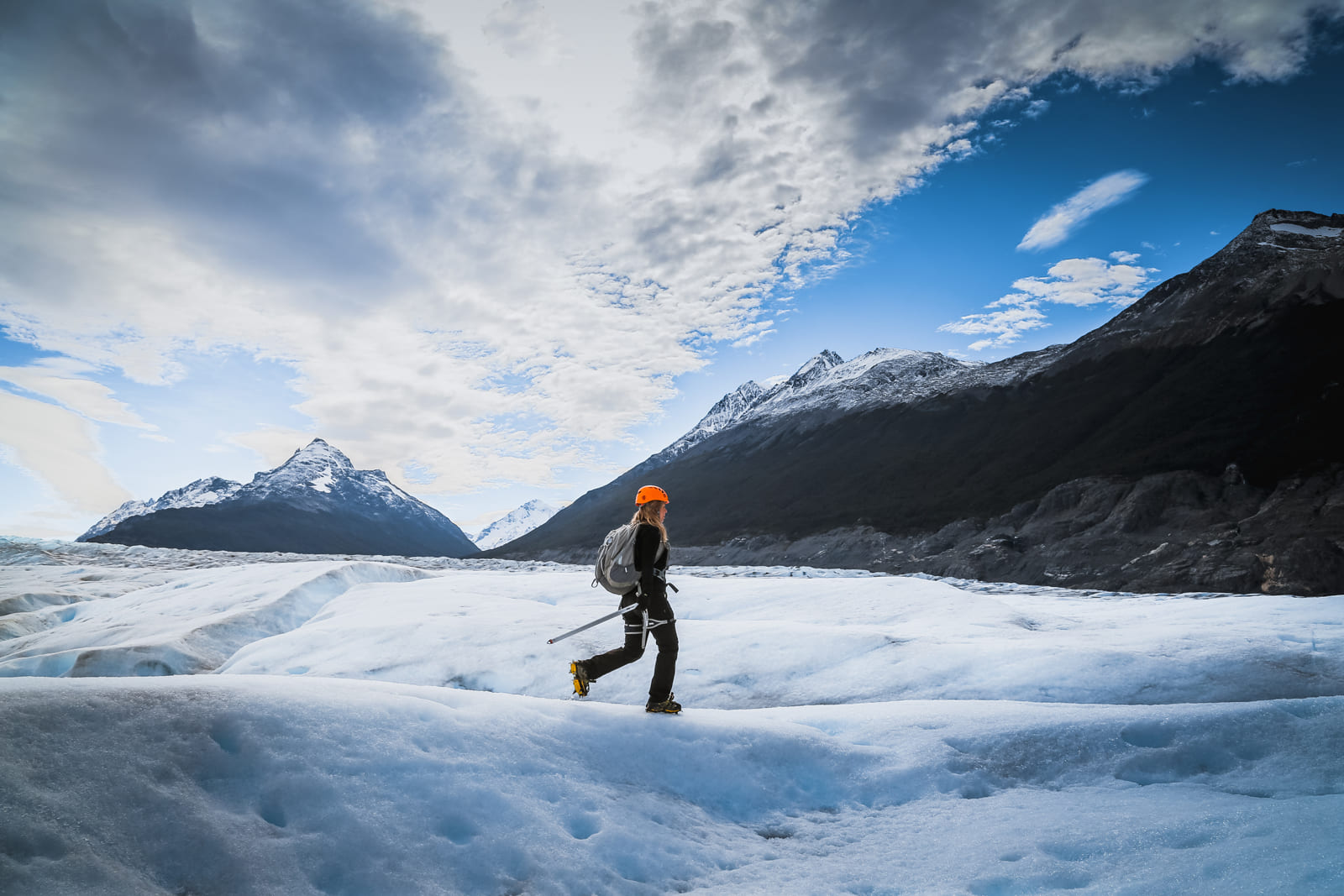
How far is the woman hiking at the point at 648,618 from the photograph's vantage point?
5.88 metres

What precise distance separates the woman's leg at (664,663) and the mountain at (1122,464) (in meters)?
40.0

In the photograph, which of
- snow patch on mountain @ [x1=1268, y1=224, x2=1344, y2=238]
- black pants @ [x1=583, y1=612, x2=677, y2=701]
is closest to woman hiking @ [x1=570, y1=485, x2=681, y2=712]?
black pants @ [x1=583, y1=612, x2=677, y2=701]

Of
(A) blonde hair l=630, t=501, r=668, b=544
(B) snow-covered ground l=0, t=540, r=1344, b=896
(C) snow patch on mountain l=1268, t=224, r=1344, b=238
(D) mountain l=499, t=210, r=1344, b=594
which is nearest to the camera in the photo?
(B) snow-covered ground l=0, t=540, r=1344, b=896

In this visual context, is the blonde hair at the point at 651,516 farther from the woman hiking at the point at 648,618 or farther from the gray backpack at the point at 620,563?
the gray backpack at the point at 620,563

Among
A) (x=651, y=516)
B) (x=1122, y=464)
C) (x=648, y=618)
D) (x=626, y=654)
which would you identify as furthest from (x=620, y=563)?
(x=1122, y=464)

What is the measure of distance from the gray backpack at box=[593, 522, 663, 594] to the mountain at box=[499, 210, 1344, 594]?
40492 mm

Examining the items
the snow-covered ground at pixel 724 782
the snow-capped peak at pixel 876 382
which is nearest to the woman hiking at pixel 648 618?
the snow-covered ground at pixel 724 782

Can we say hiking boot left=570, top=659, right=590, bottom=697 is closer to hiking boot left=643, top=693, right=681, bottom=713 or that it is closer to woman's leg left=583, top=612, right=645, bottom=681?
woman's leg left=583, top=612, right=645, bottom=681

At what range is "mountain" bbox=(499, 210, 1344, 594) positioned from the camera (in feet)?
126

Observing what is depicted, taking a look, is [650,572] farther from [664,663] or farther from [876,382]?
[876,382]

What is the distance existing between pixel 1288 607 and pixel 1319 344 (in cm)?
6275

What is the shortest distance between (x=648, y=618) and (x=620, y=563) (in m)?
0.72

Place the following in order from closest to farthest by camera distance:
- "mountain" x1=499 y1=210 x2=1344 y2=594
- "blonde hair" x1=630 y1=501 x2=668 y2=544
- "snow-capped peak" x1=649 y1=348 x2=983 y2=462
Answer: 1. "blonde hair" x1=630 y1=501 x2=668 y2=544
2. "mountain" x1=499 y1=210 x2=1344 y2=594
3. "snow-capped peak" x1=649 y1=348 x2=983 y2=462

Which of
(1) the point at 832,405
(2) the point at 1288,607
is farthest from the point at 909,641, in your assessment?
(1) the point at 832,405
